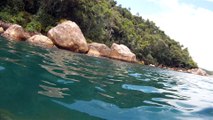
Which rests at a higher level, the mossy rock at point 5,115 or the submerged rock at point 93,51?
the submerged rock at point 93,51

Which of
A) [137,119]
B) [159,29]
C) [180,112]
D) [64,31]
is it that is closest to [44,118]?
[137,119]

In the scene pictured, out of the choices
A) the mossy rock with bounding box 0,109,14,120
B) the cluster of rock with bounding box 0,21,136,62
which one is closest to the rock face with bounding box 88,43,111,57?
the cluster of rock with bounding box 0,21,136,62

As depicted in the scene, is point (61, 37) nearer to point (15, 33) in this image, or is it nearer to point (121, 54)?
point (15, 33)

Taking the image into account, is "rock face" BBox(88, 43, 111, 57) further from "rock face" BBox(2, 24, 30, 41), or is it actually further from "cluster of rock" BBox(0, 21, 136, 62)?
"rock face" BBox(2, 24, 30, 41)

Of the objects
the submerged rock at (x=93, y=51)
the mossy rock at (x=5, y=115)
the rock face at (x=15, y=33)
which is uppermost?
the rock face at (x=15, y=33)

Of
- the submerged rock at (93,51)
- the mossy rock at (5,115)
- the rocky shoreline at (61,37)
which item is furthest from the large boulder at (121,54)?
the mossy rock at (5,115)

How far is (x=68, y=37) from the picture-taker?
23.2 meters

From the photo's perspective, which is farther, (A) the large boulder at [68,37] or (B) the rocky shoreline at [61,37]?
(A) the large boulder at [68,37]

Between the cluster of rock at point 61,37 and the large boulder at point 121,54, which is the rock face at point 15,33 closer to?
the cluster of rock at point 61,37

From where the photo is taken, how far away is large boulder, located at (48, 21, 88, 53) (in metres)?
22.5

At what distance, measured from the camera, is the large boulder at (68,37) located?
2253 centimetres

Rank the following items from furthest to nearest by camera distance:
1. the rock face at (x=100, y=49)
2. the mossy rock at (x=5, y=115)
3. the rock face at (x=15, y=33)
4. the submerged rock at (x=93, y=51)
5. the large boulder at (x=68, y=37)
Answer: the rock face at (x=100, y=49) → the submerged rock at (x=93, y=51) → the large boulder at (x=68, y=37) → the rock face at (x=15, y=33) → the mossy rock at (x=5, y=115)

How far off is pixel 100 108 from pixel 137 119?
61cm

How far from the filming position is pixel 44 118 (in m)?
3.11
